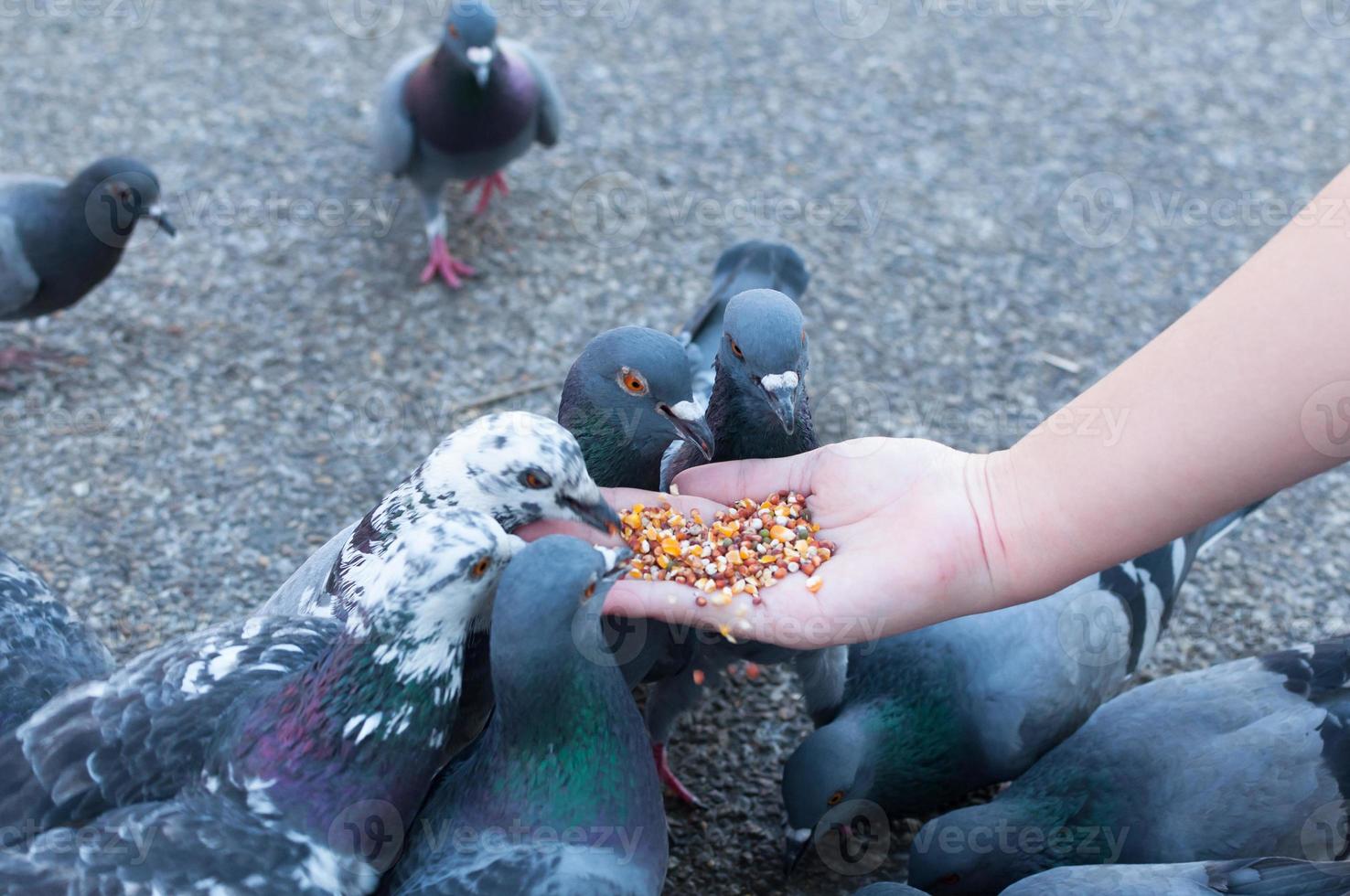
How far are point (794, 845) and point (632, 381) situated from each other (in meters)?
1.54

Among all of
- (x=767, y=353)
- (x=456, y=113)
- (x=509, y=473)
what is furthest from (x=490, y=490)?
(x=456, y=113)

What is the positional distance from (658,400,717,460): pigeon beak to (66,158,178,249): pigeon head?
3.36 meters

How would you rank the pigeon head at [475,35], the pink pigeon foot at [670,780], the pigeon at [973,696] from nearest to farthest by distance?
the pigeon at [973,696] → the pink pigeon foot at [670,780] → the pigeon head at [475,35]

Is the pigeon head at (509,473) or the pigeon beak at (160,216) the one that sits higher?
the pigeon beak at (160,216)

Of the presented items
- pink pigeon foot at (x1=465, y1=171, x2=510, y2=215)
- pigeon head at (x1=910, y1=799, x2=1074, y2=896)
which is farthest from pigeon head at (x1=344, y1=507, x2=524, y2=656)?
pink pigeon foot at (x1=465, y1=171, x2=510, y2=215)

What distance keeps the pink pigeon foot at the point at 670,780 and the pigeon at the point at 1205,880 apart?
1.24m

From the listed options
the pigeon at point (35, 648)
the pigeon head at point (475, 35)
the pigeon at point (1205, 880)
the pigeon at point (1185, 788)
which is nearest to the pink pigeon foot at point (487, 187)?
the pigeon head at point (475, 35)

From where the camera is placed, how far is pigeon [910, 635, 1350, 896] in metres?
3.35

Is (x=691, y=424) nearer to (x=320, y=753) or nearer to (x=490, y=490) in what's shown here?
(x=490, y=490)

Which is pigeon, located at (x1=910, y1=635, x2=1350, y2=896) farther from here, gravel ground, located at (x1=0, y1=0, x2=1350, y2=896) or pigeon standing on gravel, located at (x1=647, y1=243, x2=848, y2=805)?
pigeon standing on gravel, located at (x1=647, y1=243, x2=848, y2=805)

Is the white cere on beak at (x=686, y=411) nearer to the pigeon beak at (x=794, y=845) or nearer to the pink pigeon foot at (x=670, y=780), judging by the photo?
the pink pigeon foot at (x=670, y=780)

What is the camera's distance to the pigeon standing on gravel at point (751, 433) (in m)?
3.62

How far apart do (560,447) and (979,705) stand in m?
1.74

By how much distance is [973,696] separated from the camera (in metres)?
3.94
